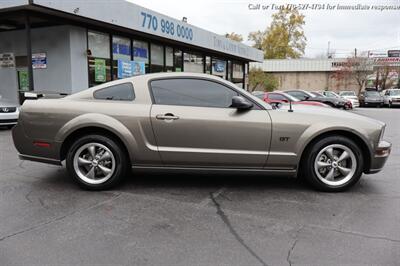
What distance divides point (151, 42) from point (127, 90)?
494 inches

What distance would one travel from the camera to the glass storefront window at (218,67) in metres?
23.0

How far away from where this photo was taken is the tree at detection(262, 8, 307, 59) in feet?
168

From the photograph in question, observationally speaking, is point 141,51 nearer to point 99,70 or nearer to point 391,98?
point 99,70

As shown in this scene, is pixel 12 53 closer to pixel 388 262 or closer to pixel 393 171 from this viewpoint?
pixel 393 171

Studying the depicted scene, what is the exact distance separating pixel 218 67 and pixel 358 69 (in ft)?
79.9

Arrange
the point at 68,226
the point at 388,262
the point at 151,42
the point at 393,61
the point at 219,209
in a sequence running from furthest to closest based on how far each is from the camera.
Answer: the point at 393,61 → the point at 151,42 → the point at 219,209 → the point at 68,226 → the point at 388,262

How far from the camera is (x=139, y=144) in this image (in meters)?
4.33

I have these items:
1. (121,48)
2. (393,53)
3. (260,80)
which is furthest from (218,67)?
(393,53)

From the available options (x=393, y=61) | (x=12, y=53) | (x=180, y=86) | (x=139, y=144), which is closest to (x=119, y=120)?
(x=139, y=144)

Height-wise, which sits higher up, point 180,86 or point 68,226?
point 180,86

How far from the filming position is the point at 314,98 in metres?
17.5

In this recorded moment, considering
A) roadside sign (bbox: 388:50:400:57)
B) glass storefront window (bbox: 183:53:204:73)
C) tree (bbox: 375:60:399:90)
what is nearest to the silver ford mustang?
glass storefront window (bbox: 183:53:204:73)

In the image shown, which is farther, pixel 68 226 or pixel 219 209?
pixel 219 209

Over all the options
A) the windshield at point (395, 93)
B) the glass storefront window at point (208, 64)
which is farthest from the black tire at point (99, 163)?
the windshield at point (395, 93)
